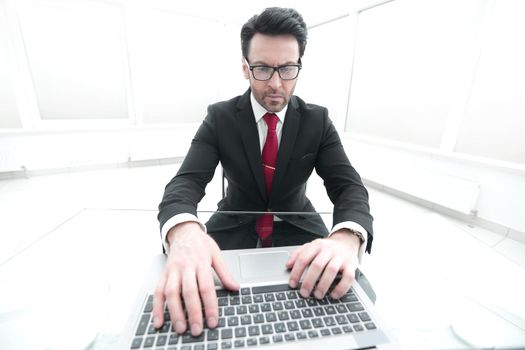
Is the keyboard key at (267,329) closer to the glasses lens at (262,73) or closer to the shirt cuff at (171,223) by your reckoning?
the shirt cuff at (171,223)

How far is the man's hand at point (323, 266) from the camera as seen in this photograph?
54 cm

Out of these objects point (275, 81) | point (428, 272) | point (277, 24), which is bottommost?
point (428, 272)

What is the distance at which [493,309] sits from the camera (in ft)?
2.17

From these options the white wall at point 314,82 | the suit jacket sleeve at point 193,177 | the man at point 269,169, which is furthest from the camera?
the white wall at point 314,82

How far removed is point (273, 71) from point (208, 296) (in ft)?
2.86

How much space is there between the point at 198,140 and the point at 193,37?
3.63m

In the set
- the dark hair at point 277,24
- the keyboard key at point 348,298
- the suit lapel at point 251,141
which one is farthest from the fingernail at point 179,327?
the dark hair at point 277,24

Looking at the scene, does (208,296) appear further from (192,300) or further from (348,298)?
(348,298)

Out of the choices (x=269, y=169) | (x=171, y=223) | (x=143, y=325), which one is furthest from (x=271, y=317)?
(x=269, y=169)

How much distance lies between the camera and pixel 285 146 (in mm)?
1126

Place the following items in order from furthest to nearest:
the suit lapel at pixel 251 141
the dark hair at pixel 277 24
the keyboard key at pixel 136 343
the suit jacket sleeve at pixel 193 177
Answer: the suit lapel at pixel 251 141 → the dark hair at pixel 277 24 → the suit jacket sleeve at pixel 193 177 → the keyboard key at pixel 136 343

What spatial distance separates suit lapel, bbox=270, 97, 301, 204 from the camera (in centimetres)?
111

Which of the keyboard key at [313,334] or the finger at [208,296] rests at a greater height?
the finger at [208,296]

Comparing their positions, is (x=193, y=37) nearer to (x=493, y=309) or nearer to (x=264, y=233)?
(x=264, y=233)
